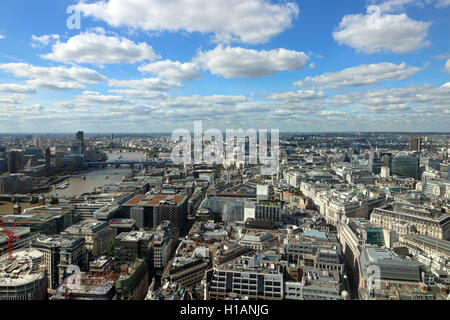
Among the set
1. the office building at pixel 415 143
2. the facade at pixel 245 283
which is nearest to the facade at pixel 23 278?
the facade at pixel 245 283

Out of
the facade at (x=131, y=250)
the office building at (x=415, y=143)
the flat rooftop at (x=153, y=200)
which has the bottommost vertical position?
the facade at (x=131, y=250)

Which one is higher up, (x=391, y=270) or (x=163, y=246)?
(x=391, y=270)

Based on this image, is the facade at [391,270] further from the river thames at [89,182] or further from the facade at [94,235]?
the river thames at [89,182]

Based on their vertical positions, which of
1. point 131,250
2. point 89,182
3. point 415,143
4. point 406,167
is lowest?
point 89,182

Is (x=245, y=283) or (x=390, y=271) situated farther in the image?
(x=390, y=271)

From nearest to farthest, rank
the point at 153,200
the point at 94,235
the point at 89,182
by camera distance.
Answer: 1. the point at 94,235
2. the point at 153,200
3. the point at 89,182

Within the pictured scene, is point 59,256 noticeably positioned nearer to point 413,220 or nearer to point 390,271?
point 390,271

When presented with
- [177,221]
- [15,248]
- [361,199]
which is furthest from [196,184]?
[15,248]

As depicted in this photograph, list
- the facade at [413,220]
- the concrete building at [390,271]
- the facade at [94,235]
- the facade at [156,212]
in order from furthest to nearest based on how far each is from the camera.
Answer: the facade at [156,212], the facade at [413,220], the facade at [94,235], the concrete building at [390,271]

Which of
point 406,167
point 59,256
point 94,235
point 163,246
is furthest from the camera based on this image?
point 406,167

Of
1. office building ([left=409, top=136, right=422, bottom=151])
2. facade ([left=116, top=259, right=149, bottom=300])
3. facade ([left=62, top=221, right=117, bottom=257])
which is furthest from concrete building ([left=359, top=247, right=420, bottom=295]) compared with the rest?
office building ([left=409, top=136, right=422, bottom=151])

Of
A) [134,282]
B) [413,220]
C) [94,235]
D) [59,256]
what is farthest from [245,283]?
[413,220]
